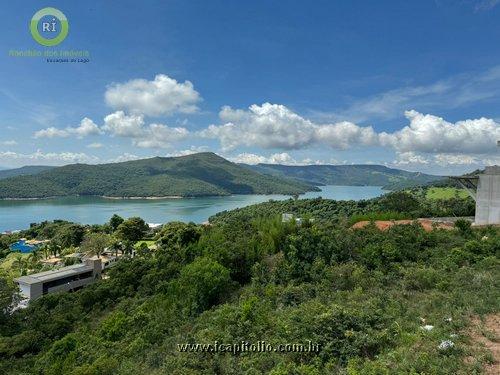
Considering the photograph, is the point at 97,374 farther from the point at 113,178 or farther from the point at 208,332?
the point at 113,178

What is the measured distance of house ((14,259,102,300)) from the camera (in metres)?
21.2

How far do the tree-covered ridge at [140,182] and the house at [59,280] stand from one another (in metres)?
106

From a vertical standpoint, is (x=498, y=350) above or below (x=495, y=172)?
below

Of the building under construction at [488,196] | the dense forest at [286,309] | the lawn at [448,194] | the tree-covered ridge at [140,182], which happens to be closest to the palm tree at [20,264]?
the dense forest at [286,309]

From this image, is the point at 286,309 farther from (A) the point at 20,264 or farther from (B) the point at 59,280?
(A) the point at 20,264

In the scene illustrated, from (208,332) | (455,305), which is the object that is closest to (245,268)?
(208,332)

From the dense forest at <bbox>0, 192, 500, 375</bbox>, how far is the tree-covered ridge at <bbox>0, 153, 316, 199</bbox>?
116 metres

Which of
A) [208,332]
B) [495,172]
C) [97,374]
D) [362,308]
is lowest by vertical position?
[97,374]

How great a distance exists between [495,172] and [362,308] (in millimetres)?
12079

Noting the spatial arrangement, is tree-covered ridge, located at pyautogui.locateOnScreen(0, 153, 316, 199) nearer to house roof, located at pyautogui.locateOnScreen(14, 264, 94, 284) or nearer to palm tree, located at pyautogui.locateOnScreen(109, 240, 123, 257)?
palm tree, located at pyautogui.locateOnScreen(109, 240, 123, 257)

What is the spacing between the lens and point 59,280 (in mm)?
22719

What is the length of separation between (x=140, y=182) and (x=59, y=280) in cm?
13084

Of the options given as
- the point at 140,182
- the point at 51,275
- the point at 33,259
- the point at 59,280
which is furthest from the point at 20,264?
the point at 140,182

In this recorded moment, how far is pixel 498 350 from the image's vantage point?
4.31 metres
